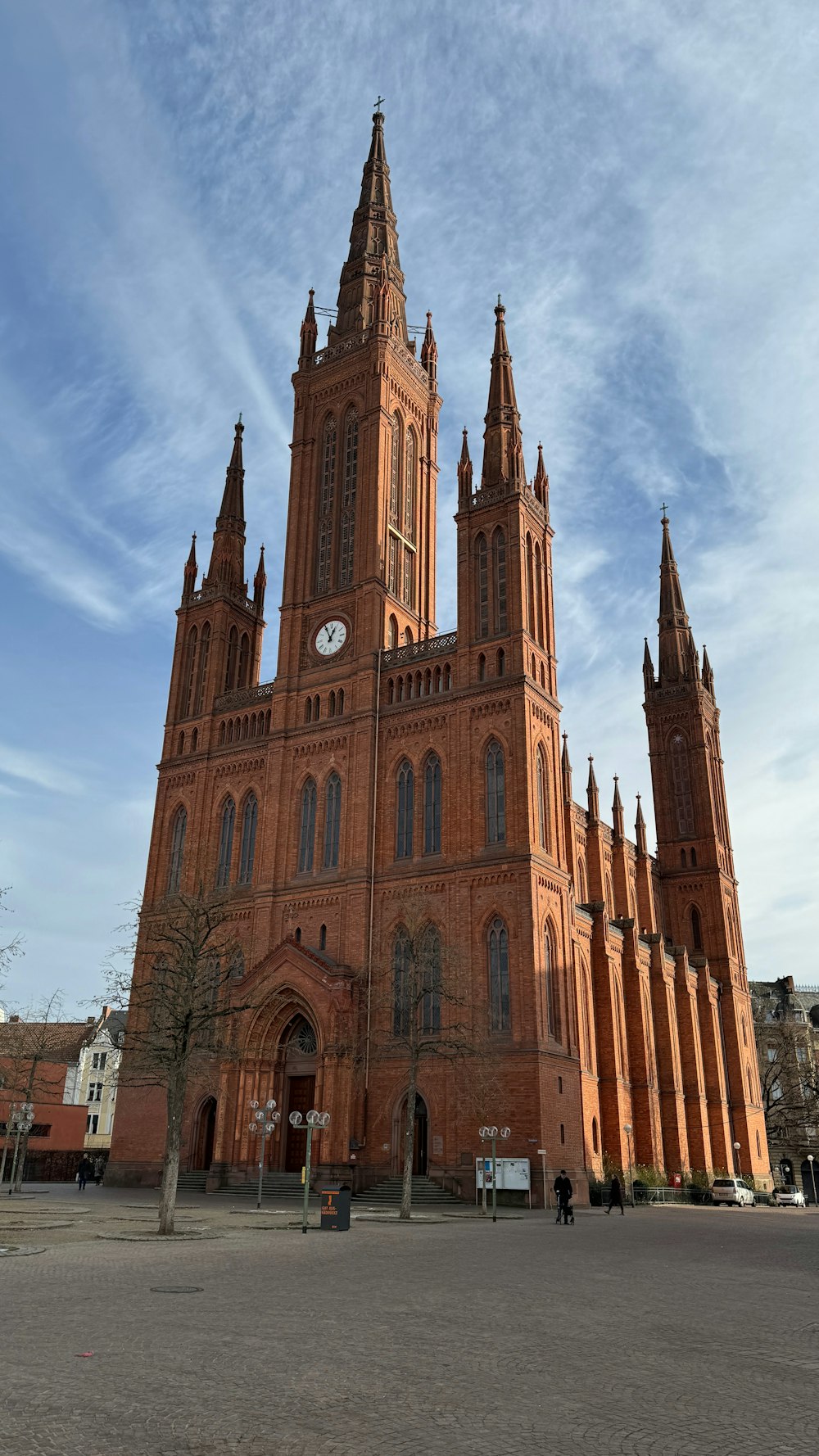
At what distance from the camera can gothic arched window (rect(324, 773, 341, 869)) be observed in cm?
5234

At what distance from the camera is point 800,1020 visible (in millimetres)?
117125

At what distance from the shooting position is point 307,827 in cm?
5403

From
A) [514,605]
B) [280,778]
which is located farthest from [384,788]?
[514,605]

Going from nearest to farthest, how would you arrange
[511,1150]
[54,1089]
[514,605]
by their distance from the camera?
[511,1150]
[514,605]
[54,1089]

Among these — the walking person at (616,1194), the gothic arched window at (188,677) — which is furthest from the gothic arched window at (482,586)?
the walking person at (616,1194)

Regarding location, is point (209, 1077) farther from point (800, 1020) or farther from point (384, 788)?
point (800, 1020)

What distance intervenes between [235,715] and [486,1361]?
165 ft

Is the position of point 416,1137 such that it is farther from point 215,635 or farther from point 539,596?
point 215,635

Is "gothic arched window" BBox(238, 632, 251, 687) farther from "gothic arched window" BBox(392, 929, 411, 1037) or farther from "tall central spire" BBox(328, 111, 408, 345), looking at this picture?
"gothic arched window" BBox(392, 929, 411, 1037)

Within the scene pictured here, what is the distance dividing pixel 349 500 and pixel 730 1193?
43.9 meters

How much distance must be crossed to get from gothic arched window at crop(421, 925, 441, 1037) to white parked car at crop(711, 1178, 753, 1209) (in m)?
24.0

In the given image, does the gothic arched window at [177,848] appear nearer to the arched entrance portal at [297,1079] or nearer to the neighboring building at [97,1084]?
the arched entrance portal at [297,1079]

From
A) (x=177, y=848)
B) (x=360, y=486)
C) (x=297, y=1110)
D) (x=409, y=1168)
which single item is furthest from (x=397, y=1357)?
(x=360, y=486)

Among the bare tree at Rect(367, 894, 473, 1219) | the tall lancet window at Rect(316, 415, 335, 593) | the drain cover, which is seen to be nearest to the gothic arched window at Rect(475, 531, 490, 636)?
the tall lancet window at Rect(316, 415, 335, 593)
